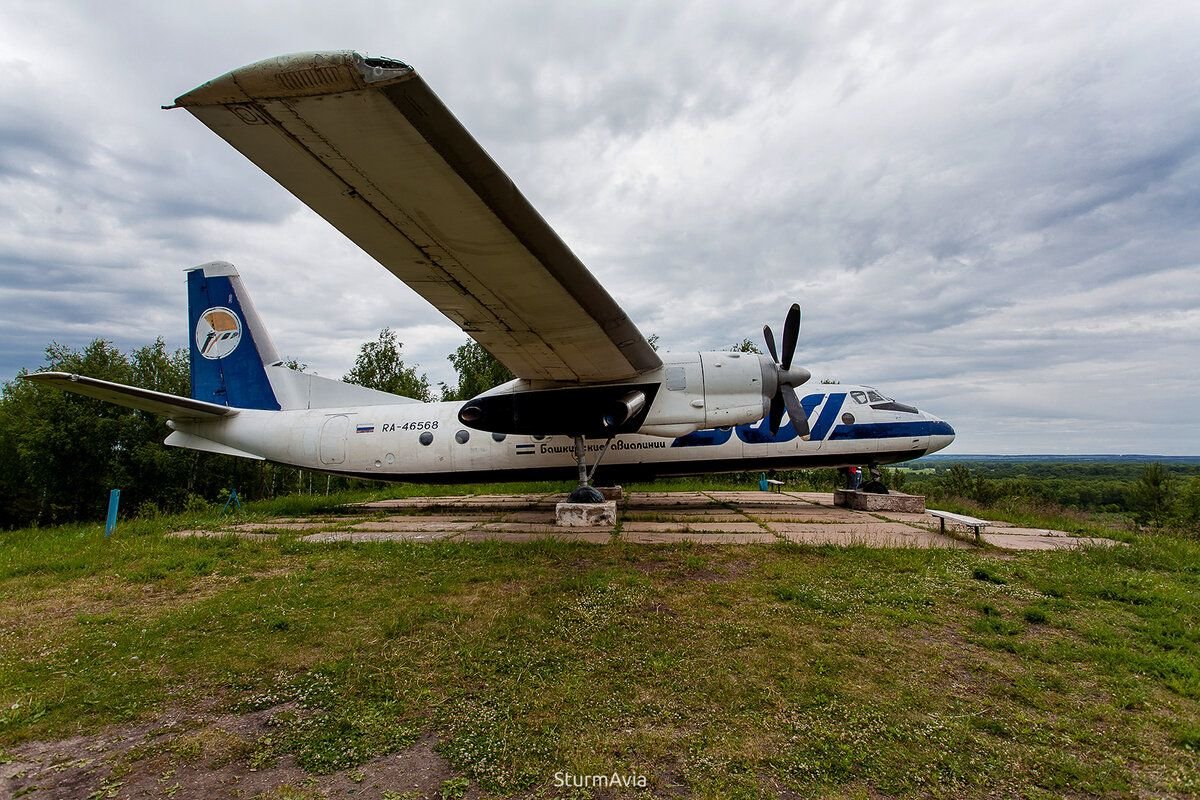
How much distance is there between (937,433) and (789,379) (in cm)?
514

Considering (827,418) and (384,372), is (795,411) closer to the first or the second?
(827,418)

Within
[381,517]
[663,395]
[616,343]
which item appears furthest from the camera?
[381,517]

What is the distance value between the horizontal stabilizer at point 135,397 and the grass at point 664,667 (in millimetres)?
3413

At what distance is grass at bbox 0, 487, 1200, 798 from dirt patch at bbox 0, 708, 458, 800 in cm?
5

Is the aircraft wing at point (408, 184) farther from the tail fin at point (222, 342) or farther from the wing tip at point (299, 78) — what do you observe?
the tail fin at point (222, 342)

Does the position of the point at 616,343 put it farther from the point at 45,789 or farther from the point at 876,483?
the point at 876,483

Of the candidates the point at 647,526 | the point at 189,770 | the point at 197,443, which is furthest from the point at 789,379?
the point at 197,443

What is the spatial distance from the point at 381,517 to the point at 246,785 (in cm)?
906

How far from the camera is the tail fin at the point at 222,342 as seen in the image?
1161 centimetres

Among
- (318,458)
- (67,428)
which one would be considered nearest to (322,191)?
(318,458)

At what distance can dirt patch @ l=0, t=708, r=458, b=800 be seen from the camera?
2.09 m

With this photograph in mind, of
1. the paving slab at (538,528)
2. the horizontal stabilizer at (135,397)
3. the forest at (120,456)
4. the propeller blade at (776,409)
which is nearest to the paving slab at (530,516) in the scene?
the paving slab at (538,528)

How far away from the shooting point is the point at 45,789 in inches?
83.9

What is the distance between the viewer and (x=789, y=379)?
30.7 ft
